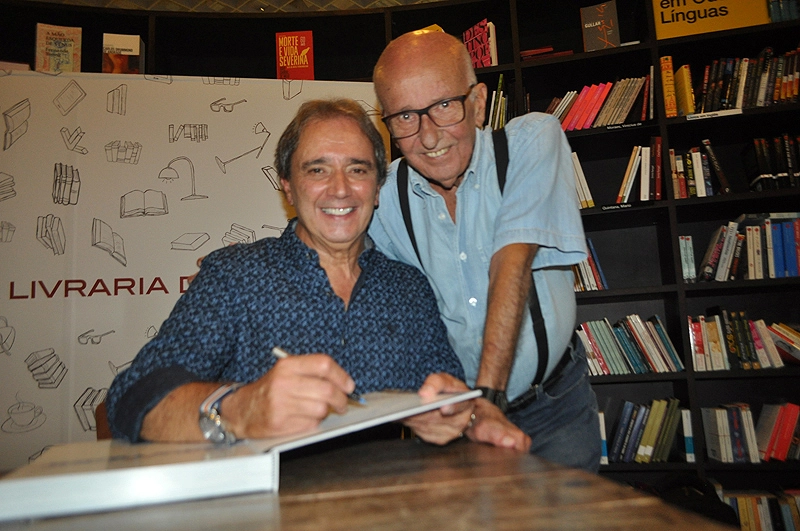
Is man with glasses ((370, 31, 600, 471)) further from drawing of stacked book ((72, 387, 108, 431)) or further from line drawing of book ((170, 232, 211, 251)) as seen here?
drawing of stacked book ((72, 387, 108, 431))

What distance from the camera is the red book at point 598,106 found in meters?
2.83

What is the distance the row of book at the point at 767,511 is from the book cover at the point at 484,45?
95.4 inches

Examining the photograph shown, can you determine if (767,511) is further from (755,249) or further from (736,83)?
Result: (736,83)

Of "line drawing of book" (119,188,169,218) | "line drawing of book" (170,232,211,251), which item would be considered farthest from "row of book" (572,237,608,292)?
"line drawing of book" (119,188,169,218)

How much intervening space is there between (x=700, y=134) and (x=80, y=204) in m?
2.98

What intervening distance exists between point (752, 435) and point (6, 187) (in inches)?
138

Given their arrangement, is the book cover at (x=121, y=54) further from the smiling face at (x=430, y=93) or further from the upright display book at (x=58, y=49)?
the smiling face at (x=430, y=93)

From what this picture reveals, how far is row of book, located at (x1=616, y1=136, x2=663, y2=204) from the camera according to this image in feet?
8.99

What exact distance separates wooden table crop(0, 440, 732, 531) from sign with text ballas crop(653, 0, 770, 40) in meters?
2.77

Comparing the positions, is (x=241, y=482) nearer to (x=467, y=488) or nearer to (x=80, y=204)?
(x=467, y=488)

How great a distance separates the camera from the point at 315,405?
0.71 m

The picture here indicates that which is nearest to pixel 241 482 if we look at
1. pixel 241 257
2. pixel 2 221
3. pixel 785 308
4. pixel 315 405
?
pixel 315 405

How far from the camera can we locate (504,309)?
120 centimetres

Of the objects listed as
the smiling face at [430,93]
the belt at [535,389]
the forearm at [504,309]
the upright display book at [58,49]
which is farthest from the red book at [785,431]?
the upright display book at [58,49]
